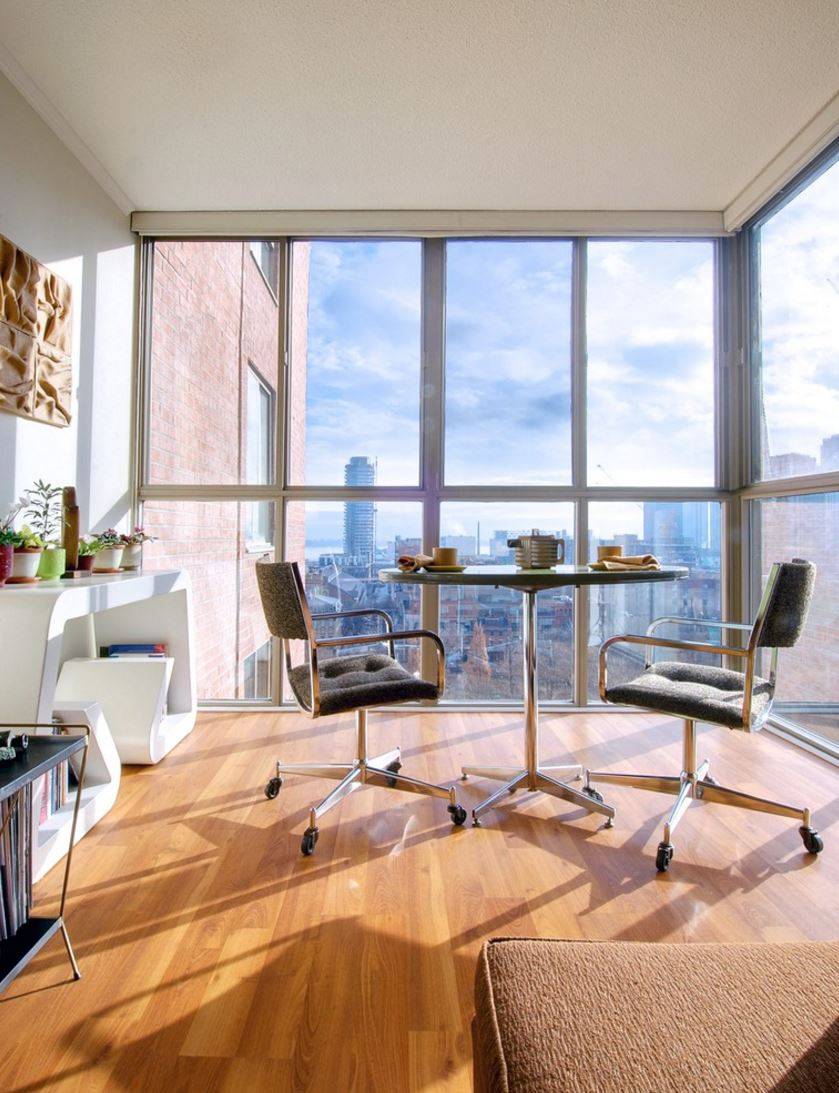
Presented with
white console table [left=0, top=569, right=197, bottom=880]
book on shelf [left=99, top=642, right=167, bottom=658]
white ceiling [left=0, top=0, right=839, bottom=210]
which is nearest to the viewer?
white console table [left=0, top=569, right=197, bottom=880]

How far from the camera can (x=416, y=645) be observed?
150 inches

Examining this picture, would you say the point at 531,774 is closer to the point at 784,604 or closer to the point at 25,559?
the point at 784,604

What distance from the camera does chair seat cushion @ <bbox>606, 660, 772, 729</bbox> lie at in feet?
6.66

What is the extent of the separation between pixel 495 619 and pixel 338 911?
226 centimetres

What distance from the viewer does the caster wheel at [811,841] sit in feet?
6.67

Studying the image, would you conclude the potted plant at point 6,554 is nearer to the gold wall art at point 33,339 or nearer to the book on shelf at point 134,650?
the gold wall art at point 33,339

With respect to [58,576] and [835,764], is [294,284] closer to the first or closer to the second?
[58,576]

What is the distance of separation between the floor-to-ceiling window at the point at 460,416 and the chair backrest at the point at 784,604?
5.72ft

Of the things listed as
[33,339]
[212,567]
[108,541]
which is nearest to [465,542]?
[212,567]

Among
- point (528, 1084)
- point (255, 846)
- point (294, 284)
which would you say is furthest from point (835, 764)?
point (294, 284)

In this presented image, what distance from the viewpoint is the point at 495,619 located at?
380 cm

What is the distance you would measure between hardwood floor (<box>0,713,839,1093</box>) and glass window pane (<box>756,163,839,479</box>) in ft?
5.33

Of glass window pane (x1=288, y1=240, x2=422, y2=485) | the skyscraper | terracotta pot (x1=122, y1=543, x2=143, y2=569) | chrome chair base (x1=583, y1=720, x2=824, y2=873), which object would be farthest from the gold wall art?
chrome chair base (x1=583, y1=720, x2=824, y2=873)

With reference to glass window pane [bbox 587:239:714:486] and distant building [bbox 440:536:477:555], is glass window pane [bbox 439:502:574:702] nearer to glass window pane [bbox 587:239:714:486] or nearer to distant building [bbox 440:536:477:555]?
distant building [bbox 440:536:477:555]
